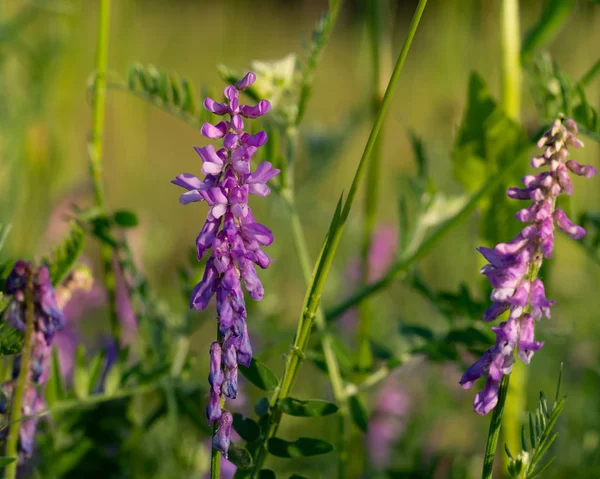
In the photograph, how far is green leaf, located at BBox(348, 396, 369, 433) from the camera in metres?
0.90

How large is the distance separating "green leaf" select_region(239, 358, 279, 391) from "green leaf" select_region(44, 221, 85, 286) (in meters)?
0.24

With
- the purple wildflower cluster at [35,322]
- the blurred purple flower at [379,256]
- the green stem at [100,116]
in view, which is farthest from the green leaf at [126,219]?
the blurred purple flower at [379,256]

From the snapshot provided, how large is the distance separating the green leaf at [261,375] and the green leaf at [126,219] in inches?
14.6

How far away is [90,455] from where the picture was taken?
3.69ft

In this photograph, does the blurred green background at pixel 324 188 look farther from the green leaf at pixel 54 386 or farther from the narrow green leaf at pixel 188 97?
the green leaf at pixel 54 386

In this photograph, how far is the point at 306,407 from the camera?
0.71 metres

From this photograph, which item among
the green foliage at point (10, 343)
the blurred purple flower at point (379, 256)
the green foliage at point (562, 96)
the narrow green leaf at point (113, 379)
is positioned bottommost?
the narrow green leaf at point (113, 379)

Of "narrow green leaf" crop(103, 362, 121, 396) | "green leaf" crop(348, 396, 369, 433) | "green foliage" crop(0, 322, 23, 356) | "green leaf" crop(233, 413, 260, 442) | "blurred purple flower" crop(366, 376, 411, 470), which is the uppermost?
"green foliage" crop(0, 322, 23, 356)

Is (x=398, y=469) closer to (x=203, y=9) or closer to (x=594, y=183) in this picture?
(x=594, y=183)

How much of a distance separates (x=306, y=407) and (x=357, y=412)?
219 millimetres

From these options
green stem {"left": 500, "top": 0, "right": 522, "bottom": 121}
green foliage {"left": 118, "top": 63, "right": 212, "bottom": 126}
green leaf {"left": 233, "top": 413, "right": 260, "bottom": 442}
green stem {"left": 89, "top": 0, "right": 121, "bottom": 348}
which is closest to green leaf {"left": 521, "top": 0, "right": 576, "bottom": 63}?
green stem {"left": 500, "top": 0, "right": 522, "bottom": 121}

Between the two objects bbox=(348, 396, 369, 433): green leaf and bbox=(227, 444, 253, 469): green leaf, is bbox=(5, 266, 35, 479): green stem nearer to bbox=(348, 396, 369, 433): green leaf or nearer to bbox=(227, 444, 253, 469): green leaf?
bbox=(227, 444, 253, 469): green leaf

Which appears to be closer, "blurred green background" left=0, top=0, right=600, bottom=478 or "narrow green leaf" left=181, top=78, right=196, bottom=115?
"narrow green leaf" left=181, top=78, right=196, bottom=115

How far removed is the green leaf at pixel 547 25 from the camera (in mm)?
1101
